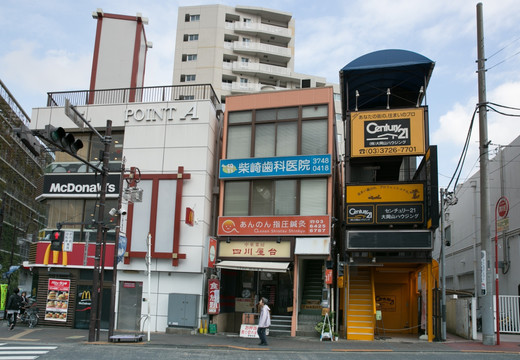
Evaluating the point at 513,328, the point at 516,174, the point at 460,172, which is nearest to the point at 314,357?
the point at 460,172

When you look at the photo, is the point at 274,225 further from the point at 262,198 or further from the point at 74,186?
the point at 74,186

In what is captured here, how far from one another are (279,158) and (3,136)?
41740 mm

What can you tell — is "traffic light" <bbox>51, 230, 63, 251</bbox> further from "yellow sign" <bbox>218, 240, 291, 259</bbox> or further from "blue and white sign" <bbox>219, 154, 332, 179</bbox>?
"blue and white sign" <bbox>219, 154, 332, 179</bbox>

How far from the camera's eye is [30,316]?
23375mm

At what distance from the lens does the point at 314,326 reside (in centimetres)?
2241

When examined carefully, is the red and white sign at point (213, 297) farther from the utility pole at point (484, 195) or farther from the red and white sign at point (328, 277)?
the utility pole at point (484, 195)

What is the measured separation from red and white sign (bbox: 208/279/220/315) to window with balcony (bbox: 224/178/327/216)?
338cm

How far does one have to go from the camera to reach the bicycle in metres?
23.4

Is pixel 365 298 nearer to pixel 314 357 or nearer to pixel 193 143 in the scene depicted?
pixel 314 357

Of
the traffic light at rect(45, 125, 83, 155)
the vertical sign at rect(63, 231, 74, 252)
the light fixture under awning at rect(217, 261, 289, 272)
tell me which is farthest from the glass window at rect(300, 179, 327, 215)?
the traffic light at rect(45, 125, 83, 155)

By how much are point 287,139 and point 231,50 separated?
138 ft

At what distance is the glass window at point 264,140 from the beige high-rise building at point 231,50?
37836mm

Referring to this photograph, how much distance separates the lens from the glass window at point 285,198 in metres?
23.4

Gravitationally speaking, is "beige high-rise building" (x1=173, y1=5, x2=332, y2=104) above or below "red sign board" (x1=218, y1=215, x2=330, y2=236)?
above
